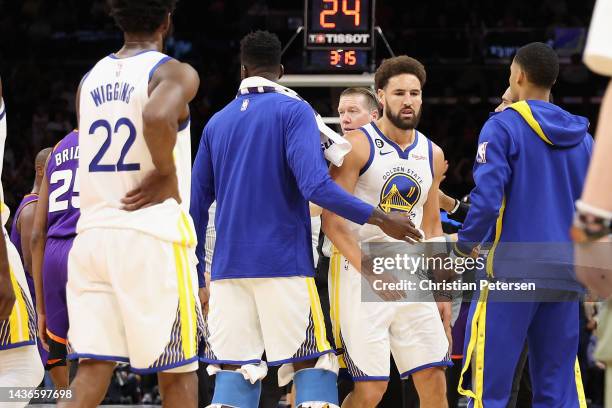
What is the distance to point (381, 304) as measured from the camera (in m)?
5.47

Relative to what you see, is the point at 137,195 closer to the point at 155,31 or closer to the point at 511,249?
the point at 155,31

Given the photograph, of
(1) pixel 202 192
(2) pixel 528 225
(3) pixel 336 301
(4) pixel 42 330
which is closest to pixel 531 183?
(2) pixel 528 225

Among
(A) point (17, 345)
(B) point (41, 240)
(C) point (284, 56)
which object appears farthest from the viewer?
(C) point (284, 56)

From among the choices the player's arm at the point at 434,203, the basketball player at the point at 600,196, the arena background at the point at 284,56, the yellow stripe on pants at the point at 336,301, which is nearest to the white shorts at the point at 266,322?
the yellow stripe on pants at the point at 336,301

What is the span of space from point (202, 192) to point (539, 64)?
191 centimetres

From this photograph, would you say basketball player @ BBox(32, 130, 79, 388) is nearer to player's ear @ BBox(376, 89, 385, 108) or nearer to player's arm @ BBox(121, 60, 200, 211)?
player's ear @ BBox(376, 89, 385, 108)

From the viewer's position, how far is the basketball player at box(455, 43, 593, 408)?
519 centimetres

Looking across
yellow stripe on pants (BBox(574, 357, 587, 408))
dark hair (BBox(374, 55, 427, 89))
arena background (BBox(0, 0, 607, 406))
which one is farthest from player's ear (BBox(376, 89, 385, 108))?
arena background (BBox(0, 0, 607, 406))

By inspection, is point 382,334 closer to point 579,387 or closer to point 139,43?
point 579,387

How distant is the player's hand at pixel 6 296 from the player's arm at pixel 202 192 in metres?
1.57

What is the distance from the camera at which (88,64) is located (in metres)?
16.7

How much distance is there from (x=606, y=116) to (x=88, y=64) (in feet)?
48.9

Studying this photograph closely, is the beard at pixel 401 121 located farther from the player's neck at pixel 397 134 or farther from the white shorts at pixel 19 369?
the white shorts at pixel 19 369

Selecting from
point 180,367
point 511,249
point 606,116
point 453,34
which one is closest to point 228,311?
point 180,367
